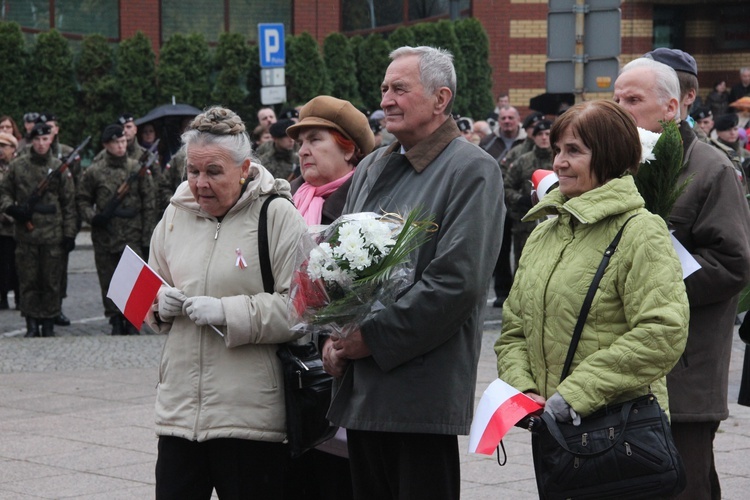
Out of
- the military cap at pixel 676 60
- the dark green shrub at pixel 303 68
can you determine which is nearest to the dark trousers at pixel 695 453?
the military cap at pixel 676 60

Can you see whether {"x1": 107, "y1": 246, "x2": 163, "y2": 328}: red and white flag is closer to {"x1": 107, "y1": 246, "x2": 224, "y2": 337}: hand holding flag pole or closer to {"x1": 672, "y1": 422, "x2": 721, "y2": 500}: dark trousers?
{"x1": 107, "y1": 246, "x2": 224, "y2": 337}: hand holding flag pole

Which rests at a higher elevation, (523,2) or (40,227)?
(523,2)

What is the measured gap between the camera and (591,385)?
12.4ft

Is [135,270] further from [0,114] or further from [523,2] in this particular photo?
[523,2]

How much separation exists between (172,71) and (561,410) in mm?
18837

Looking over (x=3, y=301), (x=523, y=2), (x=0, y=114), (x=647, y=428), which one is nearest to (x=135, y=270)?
(x=647, y=428)

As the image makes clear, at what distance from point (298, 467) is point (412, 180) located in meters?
1.44

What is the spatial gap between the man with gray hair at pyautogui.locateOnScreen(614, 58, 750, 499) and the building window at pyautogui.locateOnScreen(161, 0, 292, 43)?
20997mm

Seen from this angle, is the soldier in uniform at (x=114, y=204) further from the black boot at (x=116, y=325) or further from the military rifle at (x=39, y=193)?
the military rifle at (x=39, y=193)

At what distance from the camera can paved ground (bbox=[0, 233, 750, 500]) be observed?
255 inches

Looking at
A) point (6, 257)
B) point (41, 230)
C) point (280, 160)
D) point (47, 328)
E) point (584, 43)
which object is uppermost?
point (584, 43)

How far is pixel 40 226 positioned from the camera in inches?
501

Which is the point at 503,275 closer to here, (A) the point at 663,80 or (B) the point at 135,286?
(A) the point at 663,80

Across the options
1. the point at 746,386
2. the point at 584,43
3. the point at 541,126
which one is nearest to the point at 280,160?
the point at 541,126
